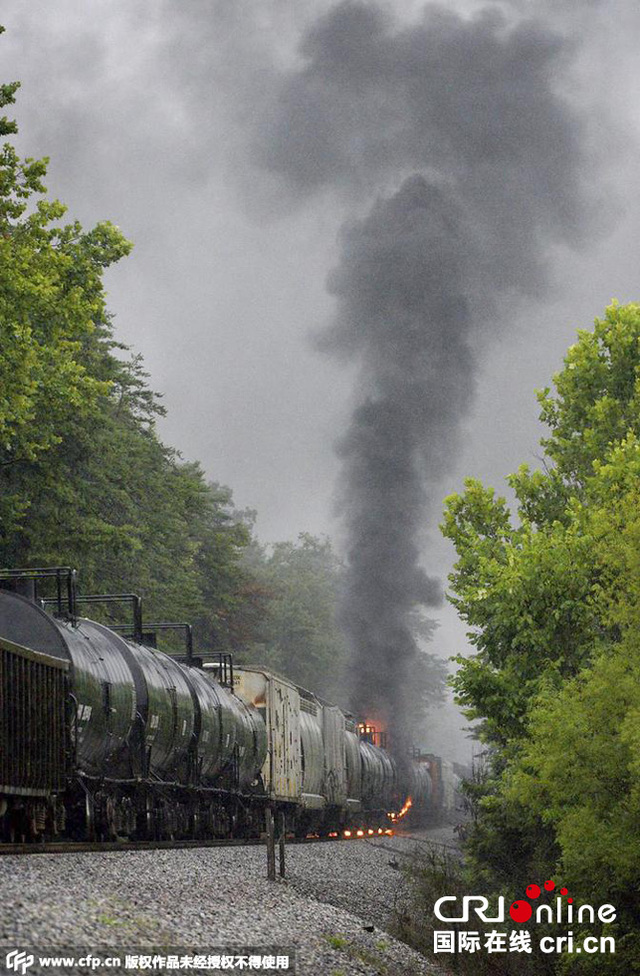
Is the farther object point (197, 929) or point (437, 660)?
point (437, 660)

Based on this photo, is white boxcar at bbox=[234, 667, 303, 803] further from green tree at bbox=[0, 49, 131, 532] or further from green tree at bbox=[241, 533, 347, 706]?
green tree at bbox=[241, 533, 347, 706]

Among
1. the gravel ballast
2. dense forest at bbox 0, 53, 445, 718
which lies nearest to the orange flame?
dense forest at bbox 0, 53, 445, 718

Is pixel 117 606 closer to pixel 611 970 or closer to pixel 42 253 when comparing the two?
pixel 42 253

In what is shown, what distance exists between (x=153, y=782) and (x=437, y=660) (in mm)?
134414

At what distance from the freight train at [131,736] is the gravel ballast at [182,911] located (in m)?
1.33

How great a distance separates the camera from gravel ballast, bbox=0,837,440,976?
11711mm

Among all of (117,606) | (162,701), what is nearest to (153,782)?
(162,701)

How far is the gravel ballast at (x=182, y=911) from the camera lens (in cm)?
1171

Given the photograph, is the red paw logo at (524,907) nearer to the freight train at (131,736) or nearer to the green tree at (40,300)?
the freight train at (131,736)

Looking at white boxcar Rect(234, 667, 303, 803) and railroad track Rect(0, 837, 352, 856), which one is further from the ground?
white boxcar Rect(234, 667, 303, 803)

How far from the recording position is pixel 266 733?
34875 millimetres

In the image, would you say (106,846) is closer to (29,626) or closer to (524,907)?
(29,626)

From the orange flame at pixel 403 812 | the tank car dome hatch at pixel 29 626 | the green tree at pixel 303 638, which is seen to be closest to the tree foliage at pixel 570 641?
the tank car dome hatch at pixel 29 626

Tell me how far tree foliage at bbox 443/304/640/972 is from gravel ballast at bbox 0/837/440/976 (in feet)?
14.5
